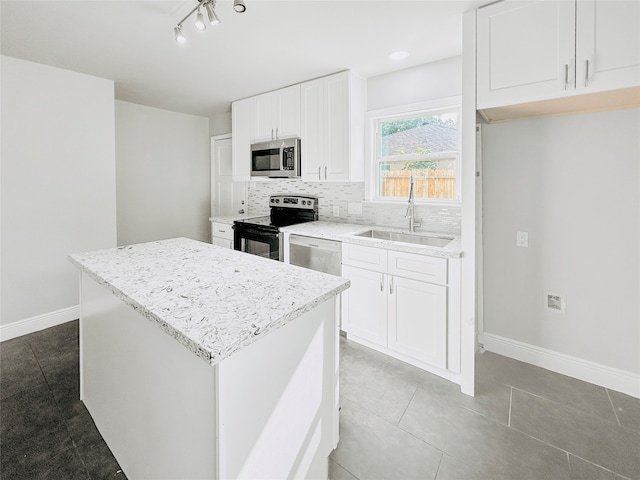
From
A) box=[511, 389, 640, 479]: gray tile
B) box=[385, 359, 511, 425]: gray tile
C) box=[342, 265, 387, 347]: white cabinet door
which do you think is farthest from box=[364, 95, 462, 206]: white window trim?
box=[511, 389, 640, 479]: gray tile

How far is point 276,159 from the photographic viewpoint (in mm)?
3564

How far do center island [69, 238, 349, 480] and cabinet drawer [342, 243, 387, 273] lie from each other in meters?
1.09

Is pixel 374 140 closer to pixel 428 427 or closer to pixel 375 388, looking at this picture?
pixel 375 388

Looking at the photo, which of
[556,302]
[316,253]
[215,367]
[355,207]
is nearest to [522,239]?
[556,302]

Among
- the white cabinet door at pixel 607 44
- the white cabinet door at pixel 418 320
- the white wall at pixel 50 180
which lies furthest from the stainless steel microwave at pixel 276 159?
the white cabinet door at pixel 607 44

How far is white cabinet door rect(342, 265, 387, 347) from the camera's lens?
2.53 metres

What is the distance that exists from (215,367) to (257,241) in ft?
8.64

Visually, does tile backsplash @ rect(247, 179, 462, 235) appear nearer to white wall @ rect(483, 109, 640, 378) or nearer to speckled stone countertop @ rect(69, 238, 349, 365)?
white wall @ rect(483, 109, 640, 378)

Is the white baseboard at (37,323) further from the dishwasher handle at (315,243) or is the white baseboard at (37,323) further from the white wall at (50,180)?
the dishwasher handle at (315,243)

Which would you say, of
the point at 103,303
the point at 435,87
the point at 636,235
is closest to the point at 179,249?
the point at 103,303

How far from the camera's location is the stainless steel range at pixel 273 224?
10.8 feet

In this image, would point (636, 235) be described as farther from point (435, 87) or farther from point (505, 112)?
point (435, 87)

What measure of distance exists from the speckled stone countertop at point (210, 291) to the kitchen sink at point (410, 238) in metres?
1.51

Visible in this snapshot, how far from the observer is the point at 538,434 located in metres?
1.74
